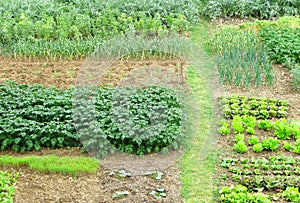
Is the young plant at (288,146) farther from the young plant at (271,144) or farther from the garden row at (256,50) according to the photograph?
the garden row at (256,50)

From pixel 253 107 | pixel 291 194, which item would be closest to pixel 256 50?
pixel 253 107

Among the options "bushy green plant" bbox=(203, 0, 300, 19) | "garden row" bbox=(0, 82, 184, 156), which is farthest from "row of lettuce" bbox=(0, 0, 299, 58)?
"garden row" bbox=(0, 82, 184, 156)

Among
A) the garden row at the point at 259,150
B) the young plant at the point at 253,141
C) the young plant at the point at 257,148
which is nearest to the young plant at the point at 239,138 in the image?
the garden row at the point at 259,150

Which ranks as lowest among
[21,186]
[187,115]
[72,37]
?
→ [21,186]

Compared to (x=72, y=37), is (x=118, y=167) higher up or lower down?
A: lower down

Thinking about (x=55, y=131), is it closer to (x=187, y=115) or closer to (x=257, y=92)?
(x=187, y=115)

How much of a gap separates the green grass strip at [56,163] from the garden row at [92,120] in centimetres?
23

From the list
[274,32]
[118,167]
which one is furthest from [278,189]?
[274,32]

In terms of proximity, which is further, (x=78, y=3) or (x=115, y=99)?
(x=78, y=3)

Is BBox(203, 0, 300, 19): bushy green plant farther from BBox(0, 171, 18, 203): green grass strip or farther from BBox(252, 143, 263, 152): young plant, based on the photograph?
BBox(0, 171, 18, 203): green grass strip

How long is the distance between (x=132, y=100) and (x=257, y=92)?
221cm

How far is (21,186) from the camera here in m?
6.82

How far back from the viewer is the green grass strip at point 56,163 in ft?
23.3

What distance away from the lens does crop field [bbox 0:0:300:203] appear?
6.94m
